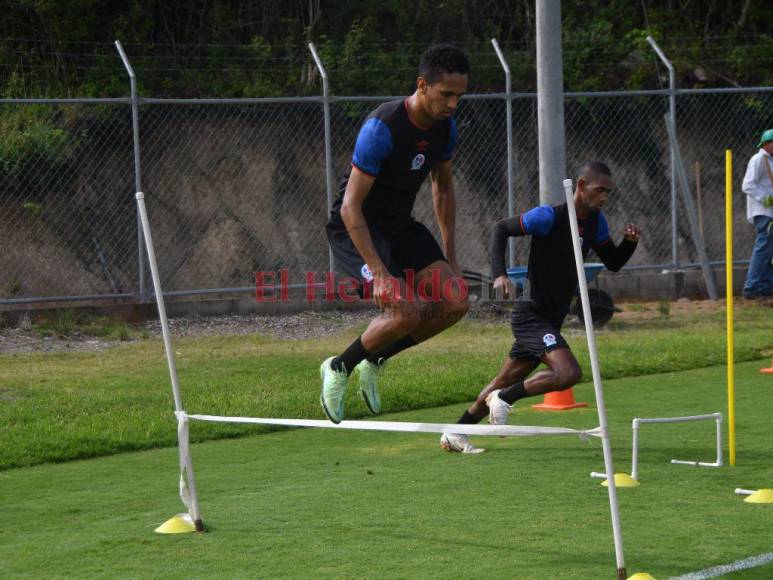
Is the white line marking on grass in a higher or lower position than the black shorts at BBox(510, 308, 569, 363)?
lower

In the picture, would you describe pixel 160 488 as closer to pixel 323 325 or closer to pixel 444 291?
pixel 444 291

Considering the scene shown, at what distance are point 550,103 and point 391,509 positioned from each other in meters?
5.62

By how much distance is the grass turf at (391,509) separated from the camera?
550 cm

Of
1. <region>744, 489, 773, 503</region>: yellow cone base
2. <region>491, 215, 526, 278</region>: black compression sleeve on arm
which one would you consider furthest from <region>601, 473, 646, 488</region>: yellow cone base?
<region>491, 215, 526, 278</region>: black compression sleeve on arm

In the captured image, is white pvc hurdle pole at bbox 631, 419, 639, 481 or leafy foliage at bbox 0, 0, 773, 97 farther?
leafy foliage at bbox 0, 0, 773, 97

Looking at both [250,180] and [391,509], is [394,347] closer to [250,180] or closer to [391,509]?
[391,509]

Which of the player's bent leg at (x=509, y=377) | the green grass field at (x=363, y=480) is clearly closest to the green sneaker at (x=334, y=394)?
the green grass field at (x=363, y=480)

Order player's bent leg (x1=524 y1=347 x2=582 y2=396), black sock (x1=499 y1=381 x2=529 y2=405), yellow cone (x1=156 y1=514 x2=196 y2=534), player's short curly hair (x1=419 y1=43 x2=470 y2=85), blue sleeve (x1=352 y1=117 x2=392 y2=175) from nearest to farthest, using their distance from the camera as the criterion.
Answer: yellow cone (x1=156 y1=514 x2=196 y2=534) < player's short curly hair (x1=419 y1=43 x2=470 y2=85) < blue sleeve (x1=352 y1=117 x2=392 y2=175) < player's bent leg (x1=524 y1=347 x2=582 y2=396) < black sock (x1=499 y1=381 x2=529 y2=405)

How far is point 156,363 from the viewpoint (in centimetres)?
1250

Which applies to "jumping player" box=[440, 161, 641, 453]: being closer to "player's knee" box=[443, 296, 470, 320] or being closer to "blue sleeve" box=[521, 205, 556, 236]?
"blue sleeve" box=[521, 205, 556, 236]

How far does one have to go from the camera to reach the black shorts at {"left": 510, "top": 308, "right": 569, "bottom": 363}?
821cm

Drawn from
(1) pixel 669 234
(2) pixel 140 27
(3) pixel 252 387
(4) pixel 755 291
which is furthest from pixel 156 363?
(1) pixel 669 234

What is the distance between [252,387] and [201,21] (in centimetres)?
1172

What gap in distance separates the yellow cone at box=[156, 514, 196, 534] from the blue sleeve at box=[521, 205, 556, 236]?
3019mm
